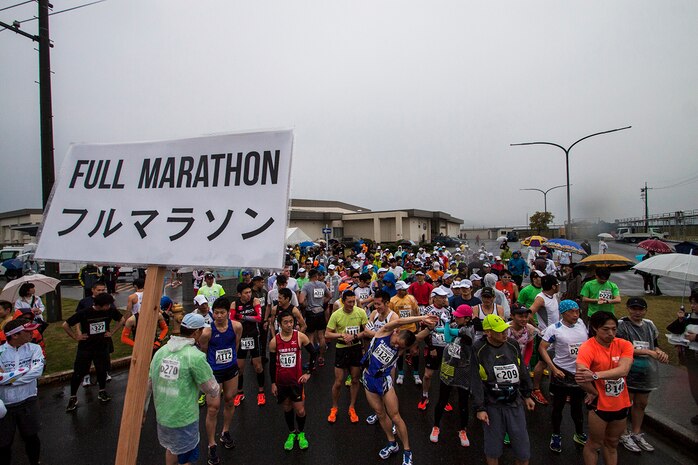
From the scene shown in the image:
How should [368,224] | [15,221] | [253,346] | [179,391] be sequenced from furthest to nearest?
[15,221] < [368,224] < [253,346] < [179,391]

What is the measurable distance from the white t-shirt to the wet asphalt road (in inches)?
40.5

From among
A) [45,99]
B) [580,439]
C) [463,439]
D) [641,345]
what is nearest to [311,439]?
[463,439]

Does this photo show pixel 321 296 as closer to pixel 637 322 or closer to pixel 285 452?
pixel 285 452

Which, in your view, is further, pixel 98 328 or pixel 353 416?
pixel 98 328

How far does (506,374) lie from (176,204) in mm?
3400

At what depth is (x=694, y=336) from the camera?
406 cm

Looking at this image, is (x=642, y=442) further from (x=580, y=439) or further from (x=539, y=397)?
(x=539, y=397)

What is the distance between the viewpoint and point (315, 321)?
7.20 meters

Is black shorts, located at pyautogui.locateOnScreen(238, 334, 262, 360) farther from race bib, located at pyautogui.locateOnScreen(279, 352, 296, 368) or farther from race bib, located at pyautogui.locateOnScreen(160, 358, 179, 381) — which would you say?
race bib, located at pyautogui.locateOnScreen(160, 358, 179, 381)

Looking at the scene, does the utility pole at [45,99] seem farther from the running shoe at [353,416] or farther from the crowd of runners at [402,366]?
the running shoe at [353,416]

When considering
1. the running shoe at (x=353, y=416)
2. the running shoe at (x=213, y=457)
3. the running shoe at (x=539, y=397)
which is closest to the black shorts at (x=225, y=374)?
the running shoe at (x=213, y=457)

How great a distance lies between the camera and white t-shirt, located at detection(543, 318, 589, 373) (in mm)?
4270

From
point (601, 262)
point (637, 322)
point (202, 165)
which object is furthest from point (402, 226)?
point (202, 165)

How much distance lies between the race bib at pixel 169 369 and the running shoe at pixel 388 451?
8.34 feet
